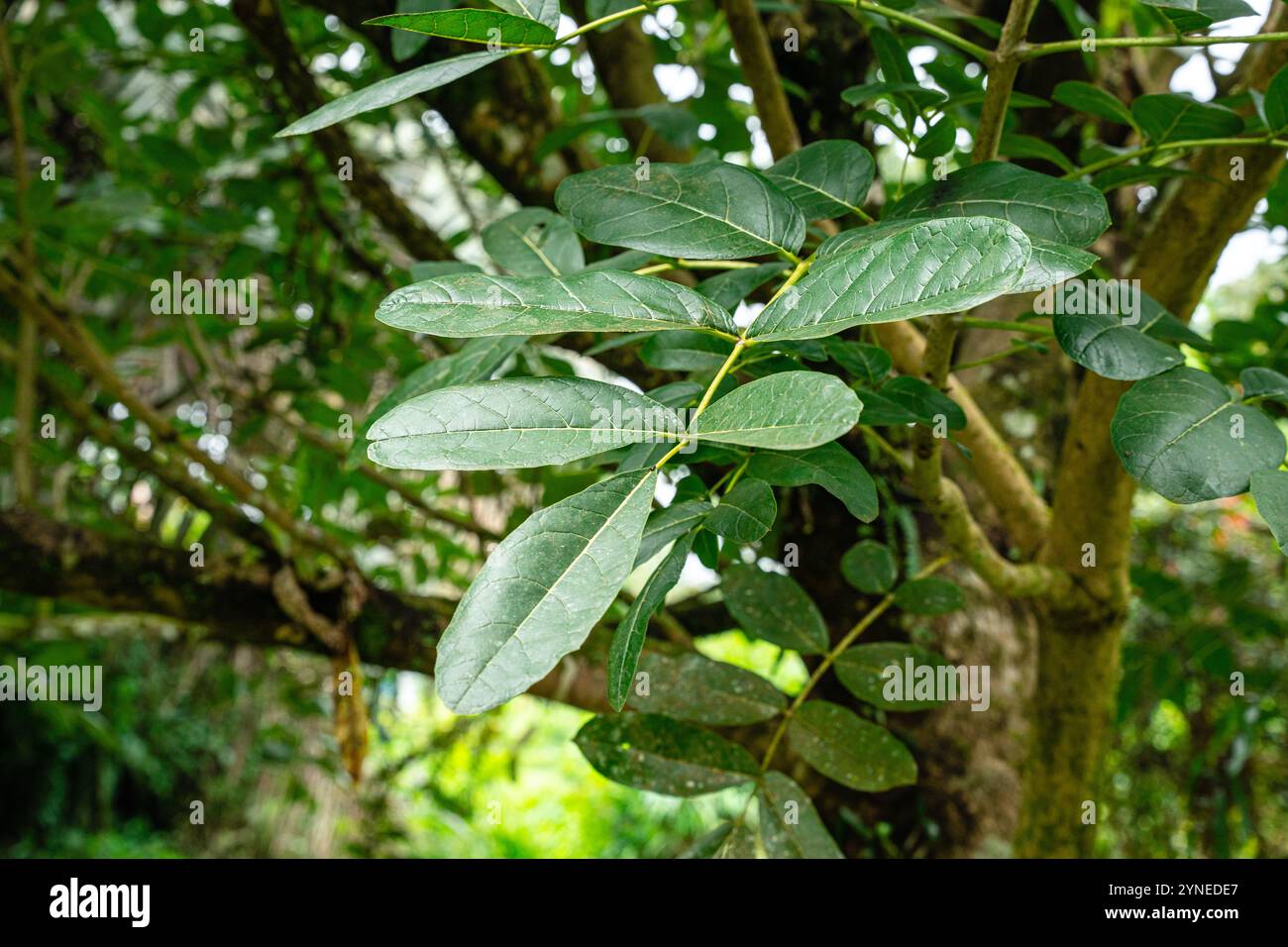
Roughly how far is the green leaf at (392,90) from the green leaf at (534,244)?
197mm

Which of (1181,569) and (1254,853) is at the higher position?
(1181,569)

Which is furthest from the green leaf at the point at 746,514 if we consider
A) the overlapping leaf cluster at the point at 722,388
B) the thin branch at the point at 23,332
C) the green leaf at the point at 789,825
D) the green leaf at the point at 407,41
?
the thin branch at the point at 23,332

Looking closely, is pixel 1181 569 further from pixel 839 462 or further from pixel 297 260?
pixel 839 462

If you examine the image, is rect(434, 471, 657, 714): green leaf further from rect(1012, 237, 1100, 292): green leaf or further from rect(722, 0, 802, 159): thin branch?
rect(722, 0, 802, 159): thin branch

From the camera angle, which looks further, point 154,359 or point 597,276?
point 154,359

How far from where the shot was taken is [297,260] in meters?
1.42

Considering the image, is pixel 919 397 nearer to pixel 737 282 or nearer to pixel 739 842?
pixel 737 282

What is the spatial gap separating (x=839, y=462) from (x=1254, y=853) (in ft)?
8.39

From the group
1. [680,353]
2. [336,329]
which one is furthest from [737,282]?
[336,329]

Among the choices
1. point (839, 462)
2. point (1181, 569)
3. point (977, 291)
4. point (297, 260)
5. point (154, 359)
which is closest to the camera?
point (977, 291)

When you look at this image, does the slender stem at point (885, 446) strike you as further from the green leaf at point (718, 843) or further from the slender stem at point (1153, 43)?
the green leaf at point (718, 843)

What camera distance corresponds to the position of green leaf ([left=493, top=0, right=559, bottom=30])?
427 millimetres
